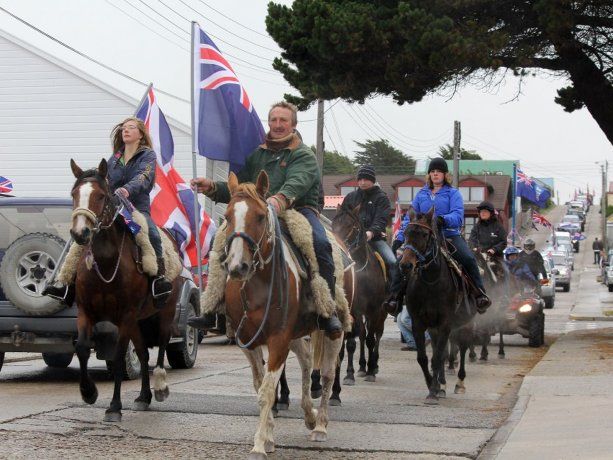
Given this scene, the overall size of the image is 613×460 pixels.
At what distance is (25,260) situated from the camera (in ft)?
39.2

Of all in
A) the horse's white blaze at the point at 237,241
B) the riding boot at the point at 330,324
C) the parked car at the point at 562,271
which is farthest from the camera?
the parked car at the point at 562,271

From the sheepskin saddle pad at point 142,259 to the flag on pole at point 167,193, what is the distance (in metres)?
3.50

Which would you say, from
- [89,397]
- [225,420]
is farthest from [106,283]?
[225,420]

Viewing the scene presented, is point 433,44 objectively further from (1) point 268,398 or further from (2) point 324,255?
(1) point 268,398

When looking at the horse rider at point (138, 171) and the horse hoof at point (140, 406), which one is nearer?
the horse hoof at point (140, 406)

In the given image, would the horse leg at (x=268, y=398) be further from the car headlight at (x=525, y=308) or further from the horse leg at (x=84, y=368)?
the car headlight at (x=525, y=308)

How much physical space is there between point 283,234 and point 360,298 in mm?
5271

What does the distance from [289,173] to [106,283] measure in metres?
2.07

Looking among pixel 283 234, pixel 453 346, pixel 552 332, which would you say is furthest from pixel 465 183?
pixel 283 234

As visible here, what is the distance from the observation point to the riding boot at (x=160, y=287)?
10.4 meters

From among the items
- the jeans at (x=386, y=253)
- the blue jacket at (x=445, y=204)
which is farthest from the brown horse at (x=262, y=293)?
the jeans at (x=386, y=253)

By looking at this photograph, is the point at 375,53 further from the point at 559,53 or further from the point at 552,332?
the point at 552,332

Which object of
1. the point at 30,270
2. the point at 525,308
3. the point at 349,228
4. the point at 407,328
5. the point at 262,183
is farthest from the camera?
the point at 525,308

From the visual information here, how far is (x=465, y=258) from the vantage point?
13.3 metres
